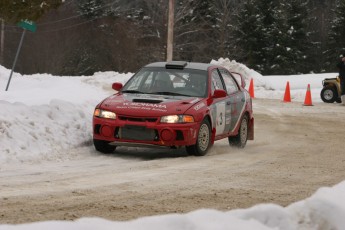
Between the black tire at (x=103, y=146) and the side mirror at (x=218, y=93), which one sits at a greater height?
the side mirror at (x=218, y=93)

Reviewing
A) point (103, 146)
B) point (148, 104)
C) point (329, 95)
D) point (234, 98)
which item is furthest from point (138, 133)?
point (329, 95)

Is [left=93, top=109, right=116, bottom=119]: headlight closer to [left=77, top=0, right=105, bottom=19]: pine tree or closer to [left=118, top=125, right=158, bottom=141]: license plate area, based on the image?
[left=118, top=125, right=158, bottom=141]: license plate area

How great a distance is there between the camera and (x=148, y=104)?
1157 cm

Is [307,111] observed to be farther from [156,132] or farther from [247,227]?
→ [247,227]

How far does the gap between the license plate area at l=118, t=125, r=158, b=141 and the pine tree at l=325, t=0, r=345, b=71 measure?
63.5 metres

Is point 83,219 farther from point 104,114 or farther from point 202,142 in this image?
point 202,142

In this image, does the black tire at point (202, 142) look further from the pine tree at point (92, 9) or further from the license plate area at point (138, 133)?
the pine tree at point (92, 9)

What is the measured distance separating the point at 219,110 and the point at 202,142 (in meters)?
0.90

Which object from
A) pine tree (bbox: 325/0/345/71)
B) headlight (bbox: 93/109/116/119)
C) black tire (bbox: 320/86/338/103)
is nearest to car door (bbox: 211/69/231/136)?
headlight (bbox: 93/109/116/119)

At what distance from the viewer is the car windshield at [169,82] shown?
12.4 m

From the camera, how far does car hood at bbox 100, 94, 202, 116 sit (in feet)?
37.4

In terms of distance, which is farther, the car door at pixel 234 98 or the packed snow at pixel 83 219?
the car door at pixel 234 98

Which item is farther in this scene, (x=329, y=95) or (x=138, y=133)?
(x=329, y=95)

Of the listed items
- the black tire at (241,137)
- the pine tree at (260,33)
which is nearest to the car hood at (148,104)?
the black tire at (241,137)
